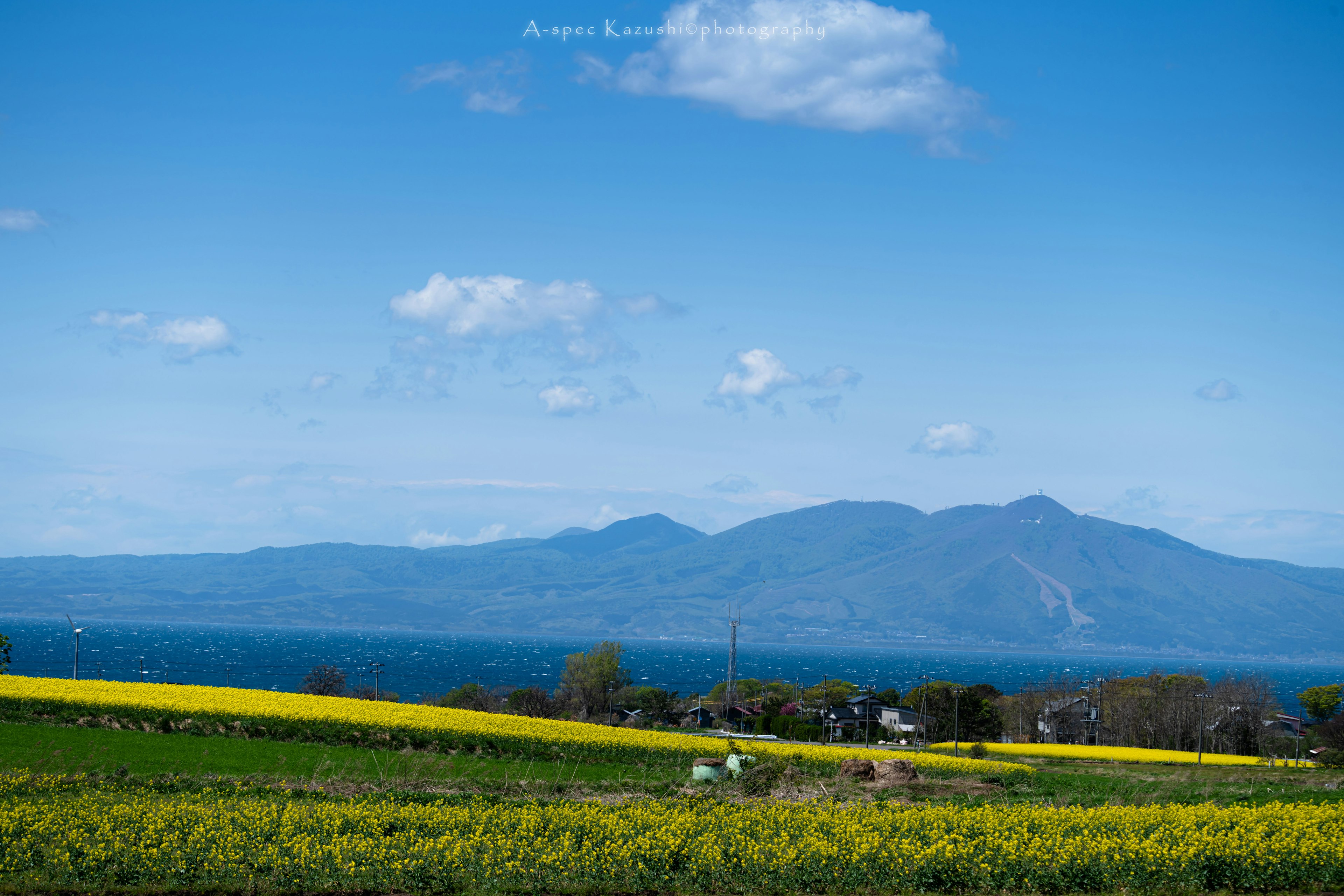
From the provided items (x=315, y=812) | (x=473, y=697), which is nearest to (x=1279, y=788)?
(x=315, y=812)

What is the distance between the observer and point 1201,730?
179 ft

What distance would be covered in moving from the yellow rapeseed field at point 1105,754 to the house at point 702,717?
2591 centimetres

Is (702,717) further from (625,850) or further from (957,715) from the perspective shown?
(625,850)

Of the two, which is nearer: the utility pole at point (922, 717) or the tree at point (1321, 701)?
the utility pole at point (922, 717)

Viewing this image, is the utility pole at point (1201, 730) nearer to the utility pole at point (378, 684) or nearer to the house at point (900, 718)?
the house at point (900, 718)

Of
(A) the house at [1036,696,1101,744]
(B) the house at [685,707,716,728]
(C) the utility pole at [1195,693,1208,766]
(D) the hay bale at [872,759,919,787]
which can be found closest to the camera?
(D) the hay bale at [872,759,919,787]

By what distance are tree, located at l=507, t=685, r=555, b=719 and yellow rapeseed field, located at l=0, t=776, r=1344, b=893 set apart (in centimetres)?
4496

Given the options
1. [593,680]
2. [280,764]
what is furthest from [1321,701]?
[280,764]

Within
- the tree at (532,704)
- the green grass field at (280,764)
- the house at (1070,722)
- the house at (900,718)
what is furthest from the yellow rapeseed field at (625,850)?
the house at (1070,722)

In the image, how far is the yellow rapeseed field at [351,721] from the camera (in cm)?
3161

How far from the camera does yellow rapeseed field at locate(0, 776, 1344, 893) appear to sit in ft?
44.6

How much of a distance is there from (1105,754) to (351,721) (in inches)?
1500

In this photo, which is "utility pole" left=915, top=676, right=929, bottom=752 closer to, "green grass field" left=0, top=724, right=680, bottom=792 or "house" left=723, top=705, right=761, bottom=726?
"house" left=723, top=705, right=761, bottom=726

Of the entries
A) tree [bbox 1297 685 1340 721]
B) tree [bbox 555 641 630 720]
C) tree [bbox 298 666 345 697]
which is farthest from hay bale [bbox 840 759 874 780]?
tree [bbox 1297 685 1340 721]
